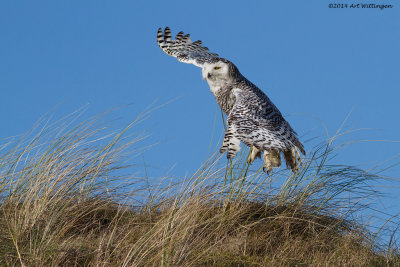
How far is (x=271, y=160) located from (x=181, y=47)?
1.76 meters

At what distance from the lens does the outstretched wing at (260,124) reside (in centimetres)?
365

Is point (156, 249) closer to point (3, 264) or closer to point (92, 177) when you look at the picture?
point (3, 264)

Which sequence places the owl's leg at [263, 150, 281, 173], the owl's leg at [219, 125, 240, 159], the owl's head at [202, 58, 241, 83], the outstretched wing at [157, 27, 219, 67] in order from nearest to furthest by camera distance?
the owl's leg at [219, 125, 240, 159] → the owl's leg at [263, 150, 281, 173] → the owl's head at [202, 58, 241, 83] → the outstretched wing at [157, 27, 219, 67]

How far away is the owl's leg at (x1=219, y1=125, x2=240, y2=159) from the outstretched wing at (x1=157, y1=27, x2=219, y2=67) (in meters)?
1.33

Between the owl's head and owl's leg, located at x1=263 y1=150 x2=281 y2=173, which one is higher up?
the owl's head

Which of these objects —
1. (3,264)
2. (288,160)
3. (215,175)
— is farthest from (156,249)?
(288,160)

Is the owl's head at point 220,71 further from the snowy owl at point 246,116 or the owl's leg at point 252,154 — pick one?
the owl's leg at point 252,154

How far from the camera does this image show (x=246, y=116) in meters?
3.84

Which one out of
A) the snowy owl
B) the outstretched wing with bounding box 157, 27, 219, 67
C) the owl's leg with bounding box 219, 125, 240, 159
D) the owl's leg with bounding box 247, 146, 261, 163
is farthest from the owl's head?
the owl's leg with bounding box 219, 125, 240, 159

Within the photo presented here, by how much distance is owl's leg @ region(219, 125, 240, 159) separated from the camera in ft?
11.9

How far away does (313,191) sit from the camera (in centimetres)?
424

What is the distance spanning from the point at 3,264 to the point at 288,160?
2.29 metres

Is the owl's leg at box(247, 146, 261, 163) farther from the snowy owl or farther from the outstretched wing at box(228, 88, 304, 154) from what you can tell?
the outstretched wing at box(228, 88, 304, 154)

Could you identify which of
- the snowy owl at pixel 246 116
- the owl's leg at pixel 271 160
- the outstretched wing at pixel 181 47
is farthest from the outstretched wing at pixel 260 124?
the outstretched wing at pixel 181 47
